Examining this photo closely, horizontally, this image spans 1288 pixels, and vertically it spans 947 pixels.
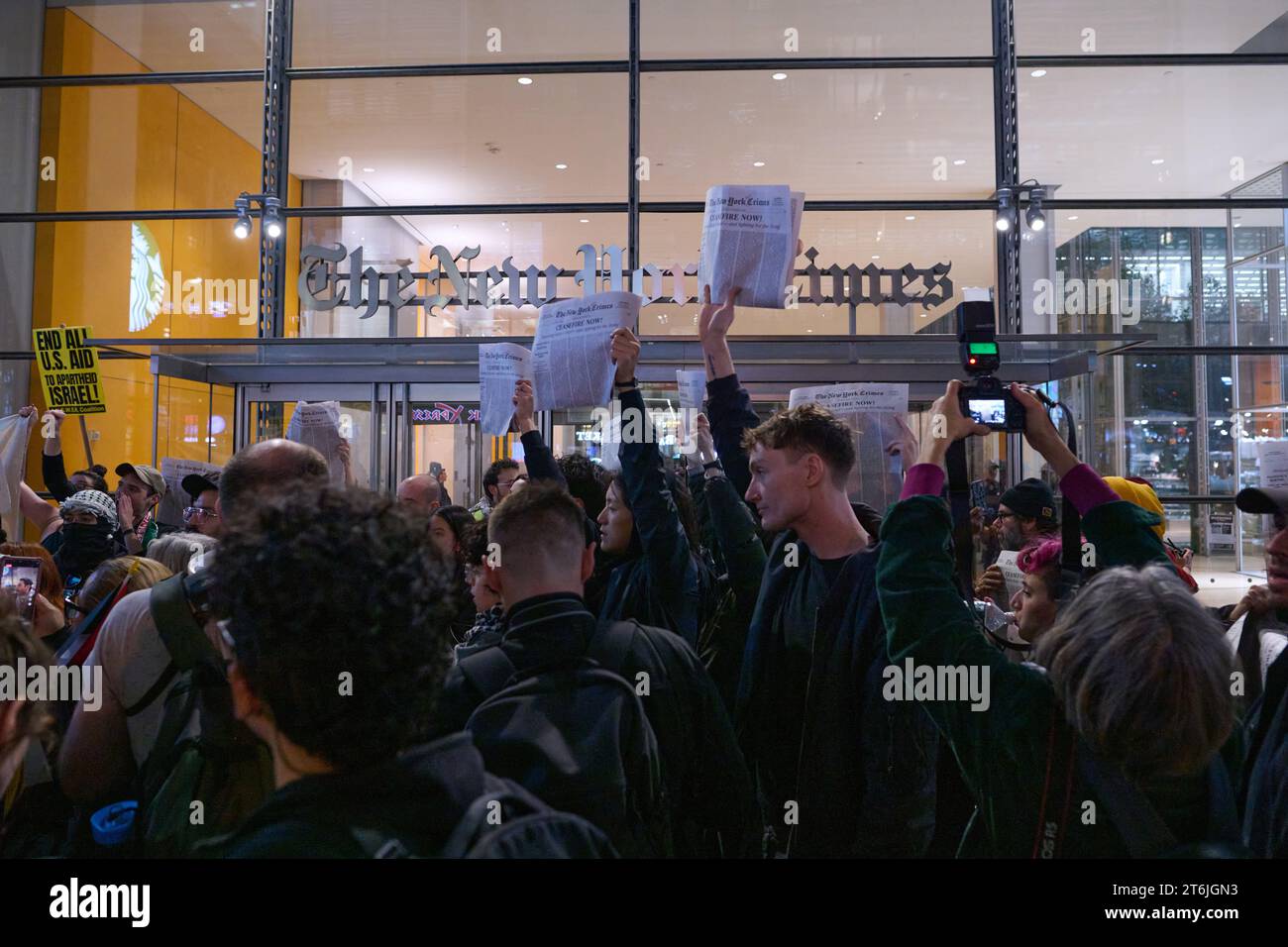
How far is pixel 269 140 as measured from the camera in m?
8.48

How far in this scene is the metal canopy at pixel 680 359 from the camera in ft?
20.5

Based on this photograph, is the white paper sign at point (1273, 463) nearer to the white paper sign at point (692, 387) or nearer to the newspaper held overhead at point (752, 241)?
the newspaper held overhead at point (752, 241)

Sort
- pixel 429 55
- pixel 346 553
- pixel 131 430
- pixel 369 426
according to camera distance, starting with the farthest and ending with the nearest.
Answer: pixel 131 430 < pixel 429 55 < pixel 369 426 < pixel 346 553

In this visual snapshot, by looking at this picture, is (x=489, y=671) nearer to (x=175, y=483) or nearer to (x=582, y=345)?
(x=582, y=345)

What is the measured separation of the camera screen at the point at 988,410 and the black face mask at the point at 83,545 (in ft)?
10.7

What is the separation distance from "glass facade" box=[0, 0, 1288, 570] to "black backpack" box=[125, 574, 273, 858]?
6.15 m

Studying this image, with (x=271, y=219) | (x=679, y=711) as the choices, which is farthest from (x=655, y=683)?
(x=271, y=219)

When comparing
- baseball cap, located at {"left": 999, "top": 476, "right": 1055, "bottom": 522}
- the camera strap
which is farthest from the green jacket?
baseball cap, located at {"left": 999, "top": 476, "right": 1055, "bottom": 522}

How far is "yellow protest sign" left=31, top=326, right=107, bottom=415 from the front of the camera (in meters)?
5.36

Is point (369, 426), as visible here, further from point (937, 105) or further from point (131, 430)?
point (937, 105)

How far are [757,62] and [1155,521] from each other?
24.7ft

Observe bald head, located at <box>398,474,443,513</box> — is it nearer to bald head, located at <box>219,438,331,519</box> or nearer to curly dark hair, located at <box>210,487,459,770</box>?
bald head, located at <box>219,438,331,519</box>

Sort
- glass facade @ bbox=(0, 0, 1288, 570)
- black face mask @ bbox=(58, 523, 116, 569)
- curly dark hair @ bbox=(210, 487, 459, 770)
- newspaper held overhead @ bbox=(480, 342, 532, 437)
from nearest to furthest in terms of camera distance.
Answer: curly dark hair @ bbox=(210, 487, 459, 770) < newspaper held overhead @ bbox=(480, 342, 532, 437) < black face mask @ bbox=(58, 523, 116, 569) < glass facade @ bbox=(0, 0, 1288, 570)
